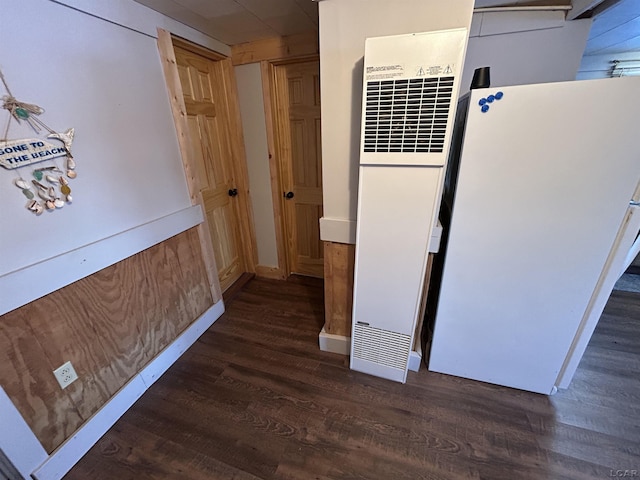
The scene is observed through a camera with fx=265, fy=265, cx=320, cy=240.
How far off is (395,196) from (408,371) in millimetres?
1143

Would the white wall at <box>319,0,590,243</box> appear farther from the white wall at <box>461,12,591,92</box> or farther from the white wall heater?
the white wall heater

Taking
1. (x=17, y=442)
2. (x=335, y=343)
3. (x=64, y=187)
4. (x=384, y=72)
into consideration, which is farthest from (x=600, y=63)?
(x=17, y=442)

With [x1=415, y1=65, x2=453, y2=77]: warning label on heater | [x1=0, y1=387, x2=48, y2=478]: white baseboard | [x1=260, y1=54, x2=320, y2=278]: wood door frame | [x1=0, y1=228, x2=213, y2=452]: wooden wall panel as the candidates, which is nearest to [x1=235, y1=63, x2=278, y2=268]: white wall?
[x1=260, y1=54, x2=320, y2=278]: wood door frame

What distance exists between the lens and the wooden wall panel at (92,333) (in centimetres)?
108

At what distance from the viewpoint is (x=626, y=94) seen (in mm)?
990

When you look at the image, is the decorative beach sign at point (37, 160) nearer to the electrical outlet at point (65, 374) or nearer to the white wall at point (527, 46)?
the electrical outlet at point (65, 374)

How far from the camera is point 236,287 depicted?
2586 millimetres

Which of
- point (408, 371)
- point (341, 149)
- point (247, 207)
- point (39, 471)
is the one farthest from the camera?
point (247, 207)

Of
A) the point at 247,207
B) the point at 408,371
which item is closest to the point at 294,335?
the point at 408,371

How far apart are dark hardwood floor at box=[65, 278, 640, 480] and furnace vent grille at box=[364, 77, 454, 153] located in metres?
1.36

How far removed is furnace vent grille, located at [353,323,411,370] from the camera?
151cm

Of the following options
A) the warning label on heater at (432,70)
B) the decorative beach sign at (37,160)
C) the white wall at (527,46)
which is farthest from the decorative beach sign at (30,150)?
the white wall at (527,46)

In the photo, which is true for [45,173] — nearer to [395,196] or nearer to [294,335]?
[395,196]

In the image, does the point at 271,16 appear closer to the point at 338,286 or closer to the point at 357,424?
the point at 338,286
